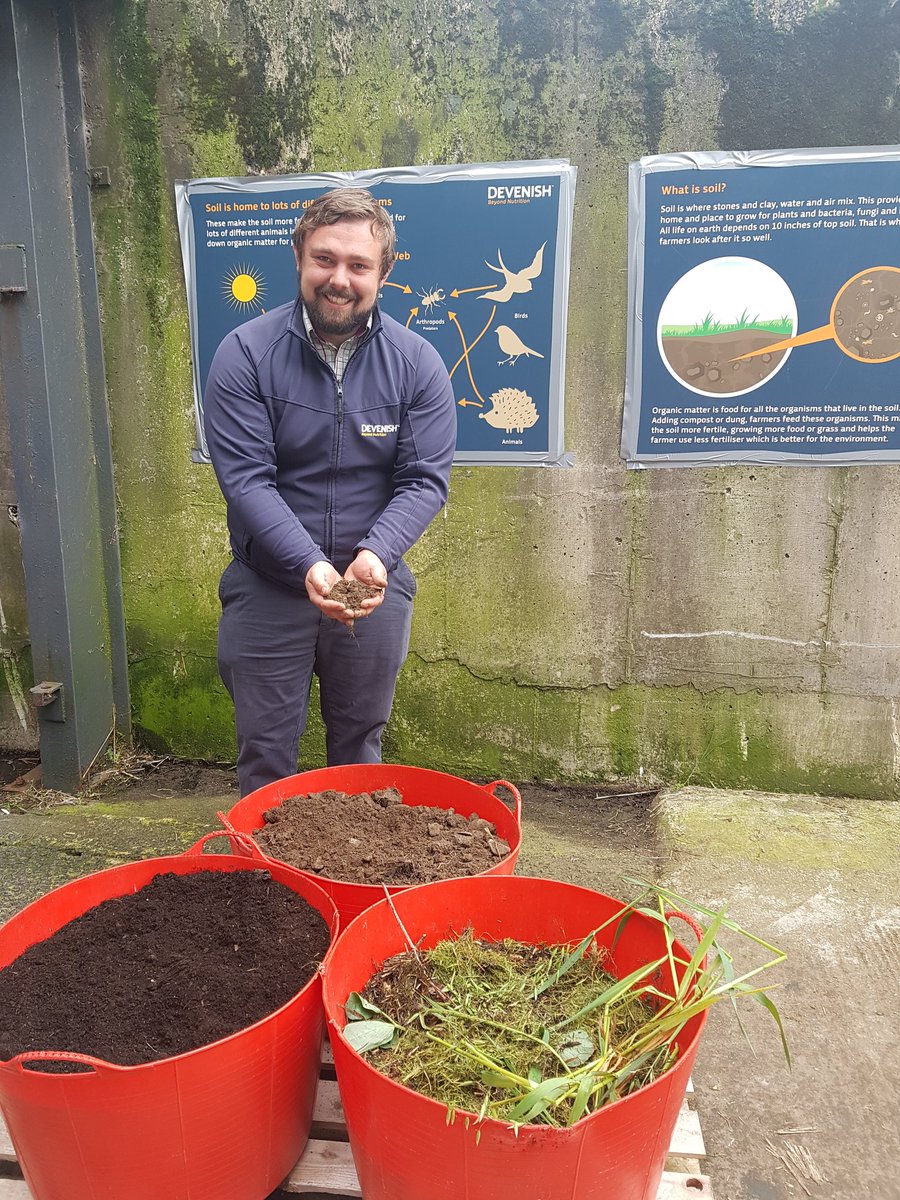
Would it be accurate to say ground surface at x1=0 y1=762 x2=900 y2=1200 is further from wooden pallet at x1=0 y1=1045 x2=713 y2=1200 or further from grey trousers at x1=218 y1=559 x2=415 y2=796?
grey trousers at x1=218 y1=559 x2=415 y2=796

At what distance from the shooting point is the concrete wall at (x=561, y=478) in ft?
10.2

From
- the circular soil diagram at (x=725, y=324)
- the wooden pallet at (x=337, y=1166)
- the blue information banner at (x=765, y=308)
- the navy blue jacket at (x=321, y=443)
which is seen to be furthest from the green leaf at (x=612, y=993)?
the circular soil diagram at (x=725, y=324)

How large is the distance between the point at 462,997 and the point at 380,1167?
302mm

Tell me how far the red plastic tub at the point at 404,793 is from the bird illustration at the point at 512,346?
1.79 metres

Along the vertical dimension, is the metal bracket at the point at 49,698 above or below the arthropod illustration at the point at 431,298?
below

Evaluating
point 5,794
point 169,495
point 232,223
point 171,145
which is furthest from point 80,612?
point 171,145

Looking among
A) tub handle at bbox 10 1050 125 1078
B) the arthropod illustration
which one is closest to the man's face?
the arthropod illustration

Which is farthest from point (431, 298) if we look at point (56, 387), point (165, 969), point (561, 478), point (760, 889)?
point (165, 969)

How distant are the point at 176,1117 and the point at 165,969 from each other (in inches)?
11.1

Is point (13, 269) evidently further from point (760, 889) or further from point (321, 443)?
point (760, 889)

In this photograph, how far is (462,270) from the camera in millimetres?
3295

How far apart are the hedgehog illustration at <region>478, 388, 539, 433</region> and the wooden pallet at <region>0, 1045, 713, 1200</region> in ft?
8.10

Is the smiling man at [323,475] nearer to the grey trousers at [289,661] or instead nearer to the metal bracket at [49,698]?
the grey trousers at [289,661]

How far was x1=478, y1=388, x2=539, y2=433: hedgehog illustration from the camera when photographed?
3396 mm
